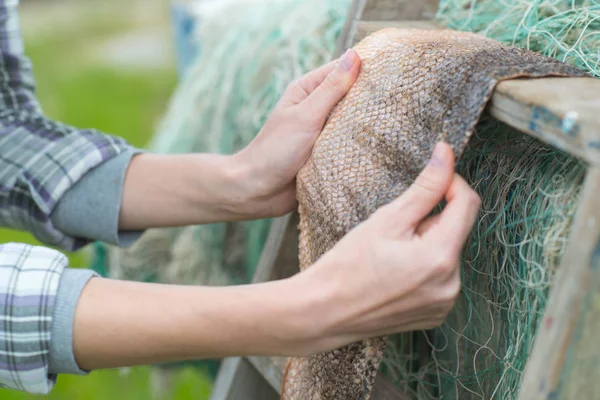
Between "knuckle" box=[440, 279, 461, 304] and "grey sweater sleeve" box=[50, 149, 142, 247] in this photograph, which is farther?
"grey sweater sleeve" box=[50, 149, 142, 247]

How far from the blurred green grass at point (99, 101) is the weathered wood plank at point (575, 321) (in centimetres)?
153

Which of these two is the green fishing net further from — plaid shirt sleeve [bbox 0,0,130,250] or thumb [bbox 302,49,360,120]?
plaid shirt sleeve [bbox 0,0,130,250]

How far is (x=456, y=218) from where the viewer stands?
0.65 metres

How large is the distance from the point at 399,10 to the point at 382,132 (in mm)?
327

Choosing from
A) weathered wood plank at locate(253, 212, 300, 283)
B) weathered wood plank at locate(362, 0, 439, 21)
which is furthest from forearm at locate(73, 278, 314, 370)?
weathered wood plank at locate(362, 0, 439, 21)

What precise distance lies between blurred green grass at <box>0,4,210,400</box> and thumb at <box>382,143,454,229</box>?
1469 millimetres

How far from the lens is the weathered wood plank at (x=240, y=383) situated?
1082 mm

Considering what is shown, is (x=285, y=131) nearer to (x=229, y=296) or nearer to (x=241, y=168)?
(x=241, y=168)

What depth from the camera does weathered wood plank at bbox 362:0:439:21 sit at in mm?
985

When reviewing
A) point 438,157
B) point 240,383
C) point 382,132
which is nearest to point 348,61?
point 382,132

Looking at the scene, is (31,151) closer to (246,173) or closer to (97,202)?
(97,202)

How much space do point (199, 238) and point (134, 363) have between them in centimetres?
76

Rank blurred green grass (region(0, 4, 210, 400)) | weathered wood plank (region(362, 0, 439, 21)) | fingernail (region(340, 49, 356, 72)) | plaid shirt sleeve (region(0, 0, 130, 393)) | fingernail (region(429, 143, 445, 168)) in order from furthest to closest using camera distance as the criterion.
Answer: blurred green grass (region(0, 4, 210, 400)) < plaid shirt sleeve (region(0, 0, 130, 393)) < weathered wood plank (region(362, 0, 439, 21)) < fingernail (region(340, 49, 356, 72)) < fingernail (region(429, 143, 445, 168))

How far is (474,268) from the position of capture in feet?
2.60
